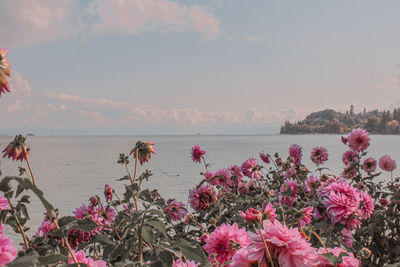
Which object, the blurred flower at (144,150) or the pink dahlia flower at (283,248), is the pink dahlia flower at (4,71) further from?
the blurred flower at (144,150)

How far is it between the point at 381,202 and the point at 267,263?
10.9ft

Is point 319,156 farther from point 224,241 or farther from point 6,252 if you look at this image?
point 6,252

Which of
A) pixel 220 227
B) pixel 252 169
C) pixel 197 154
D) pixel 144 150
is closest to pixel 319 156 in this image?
pixel 252 169

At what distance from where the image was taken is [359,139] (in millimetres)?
3516

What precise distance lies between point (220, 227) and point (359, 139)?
299 cm

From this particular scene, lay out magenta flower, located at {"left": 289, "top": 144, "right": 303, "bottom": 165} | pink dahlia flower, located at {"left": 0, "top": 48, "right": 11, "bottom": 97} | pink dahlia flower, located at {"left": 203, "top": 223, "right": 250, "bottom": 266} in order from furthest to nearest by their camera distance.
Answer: magenta flower, located at {"left": 289, "top": 144, "right": 303, "bottom": 165} < pink dahlia flower, located at {"left": 203, "top": 223, "right": 250, "bottom": 266} < pink dahlia flower, located at {"left": 0, "top": 48, "right": 11, "bottom": 97}

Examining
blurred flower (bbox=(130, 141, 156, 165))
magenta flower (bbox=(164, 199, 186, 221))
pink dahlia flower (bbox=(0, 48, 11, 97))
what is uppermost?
pink dahlia flower (bbox=(0, 48, 11, 97))

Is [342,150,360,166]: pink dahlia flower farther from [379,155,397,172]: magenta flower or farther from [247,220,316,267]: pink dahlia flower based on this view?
[247,220,316,267]: pink dahlia flower

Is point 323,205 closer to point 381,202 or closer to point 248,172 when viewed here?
point 248,172

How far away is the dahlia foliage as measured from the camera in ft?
2.32

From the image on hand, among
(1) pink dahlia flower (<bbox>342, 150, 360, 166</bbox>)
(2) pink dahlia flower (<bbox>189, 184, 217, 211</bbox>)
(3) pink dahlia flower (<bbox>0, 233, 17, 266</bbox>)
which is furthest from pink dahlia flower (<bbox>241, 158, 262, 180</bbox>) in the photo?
(3) pink dahlia flower (<bbox>0, 233, 17, 266</bbox>)

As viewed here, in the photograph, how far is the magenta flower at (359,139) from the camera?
11.4 feet

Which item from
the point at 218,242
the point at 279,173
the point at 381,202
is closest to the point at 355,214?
the point at 218,242

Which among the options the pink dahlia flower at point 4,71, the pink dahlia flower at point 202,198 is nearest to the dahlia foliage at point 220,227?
the pink dahlia flower at point 202,198
